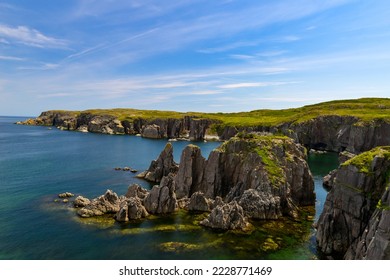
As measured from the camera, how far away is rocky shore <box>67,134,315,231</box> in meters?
64.0

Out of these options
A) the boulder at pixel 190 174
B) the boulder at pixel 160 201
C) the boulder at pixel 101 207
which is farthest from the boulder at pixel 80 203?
the boulder at pixel 190 174

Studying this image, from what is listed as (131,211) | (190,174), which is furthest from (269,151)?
(131,211)

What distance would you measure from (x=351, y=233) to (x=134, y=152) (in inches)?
5350

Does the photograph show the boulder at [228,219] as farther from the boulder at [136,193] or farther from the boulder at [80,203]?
the boulder at [80,203]

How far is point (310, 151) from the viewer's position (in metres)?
182

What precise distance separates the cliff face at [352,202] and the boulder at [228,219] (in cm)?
1462

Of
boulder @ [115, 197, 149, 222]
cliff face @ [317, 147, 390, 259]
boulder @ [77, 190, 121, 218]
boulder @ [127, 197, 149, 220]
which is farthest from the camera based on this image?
boulder @ [77, 190, 121, 218]

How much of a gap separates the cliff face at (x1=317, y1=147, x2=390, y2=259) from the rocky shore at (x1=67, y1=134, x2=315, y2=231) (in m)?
15.1


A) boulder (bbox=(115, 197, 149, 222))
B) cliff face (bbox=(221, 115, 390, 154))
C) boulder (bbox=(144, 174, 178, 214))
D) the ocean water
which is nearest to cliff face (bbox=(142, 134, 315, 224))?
the ocean water

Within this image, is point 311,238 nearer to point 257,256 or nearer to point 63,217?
point 257,256

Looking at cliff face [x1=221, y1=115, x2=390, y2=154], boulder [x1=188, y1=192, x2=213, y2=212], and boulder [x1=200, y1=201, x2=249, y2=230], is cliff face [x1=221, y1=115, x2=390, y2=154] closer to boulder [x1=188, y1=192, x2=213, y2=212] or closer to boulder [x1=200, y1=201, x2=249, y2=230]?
boulder [x1=188, y1=192, x2=213, y2=212]

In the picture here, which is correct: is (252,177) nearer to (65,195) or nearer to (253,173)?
(253,173)

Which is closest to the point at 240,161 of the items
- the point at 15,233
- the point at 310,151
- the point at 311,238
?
the point at 311,238

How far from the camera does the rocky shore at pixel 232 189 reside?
64000 mm
